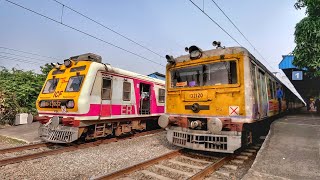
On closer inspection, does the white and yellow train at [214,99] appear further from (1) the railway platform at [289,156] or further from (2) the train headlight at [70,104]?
(2) the train headlight at [70,104]

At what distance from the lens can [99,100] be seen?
9.09m

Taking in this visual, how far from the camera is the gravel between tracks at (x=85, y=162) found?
216 inches

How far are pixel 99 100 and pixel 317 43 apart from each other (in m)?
12.2

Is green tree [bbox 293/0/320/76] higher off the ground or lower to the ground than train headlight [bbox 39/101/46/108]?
higher

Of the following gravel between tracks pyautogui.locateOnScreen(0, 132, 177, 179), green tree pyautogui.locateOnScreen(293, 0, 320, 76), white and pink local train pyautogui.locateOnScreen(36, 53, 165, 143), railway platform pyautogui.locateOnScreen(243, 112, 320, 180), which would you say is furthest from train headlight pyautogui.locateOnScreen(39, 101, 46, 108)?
green tree pyautogui.locateOnScreen(293, 0, 320, 76)

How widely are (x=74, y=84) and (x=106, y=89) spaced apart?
1.22m

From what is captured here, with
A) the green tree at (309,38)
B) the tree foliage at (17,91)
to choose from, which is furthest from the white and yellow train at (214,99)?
the tree foliage at (17,91)

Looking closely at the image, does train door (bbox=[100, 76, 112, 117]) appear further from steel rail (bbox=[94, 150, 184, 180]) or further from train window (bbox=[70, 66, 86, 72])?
steel rail (bbox=[94, 150, 184, 180])

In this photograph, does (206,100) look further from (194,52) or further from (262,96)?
(262,96)

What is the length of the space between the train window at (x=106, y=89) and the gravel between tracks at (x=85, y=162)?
192cm

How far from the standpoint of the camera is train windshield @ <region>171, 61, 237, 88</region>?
680 cm

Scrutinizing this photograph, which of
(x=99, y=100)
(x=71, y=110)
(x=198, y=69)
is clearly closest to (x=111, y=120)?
(x=99, y=100)

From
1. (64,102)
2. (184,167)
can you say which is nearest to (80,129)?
(64,102)

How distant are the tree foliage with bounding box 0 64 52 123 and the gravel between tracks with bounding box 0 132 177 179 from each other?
976 centimetres
